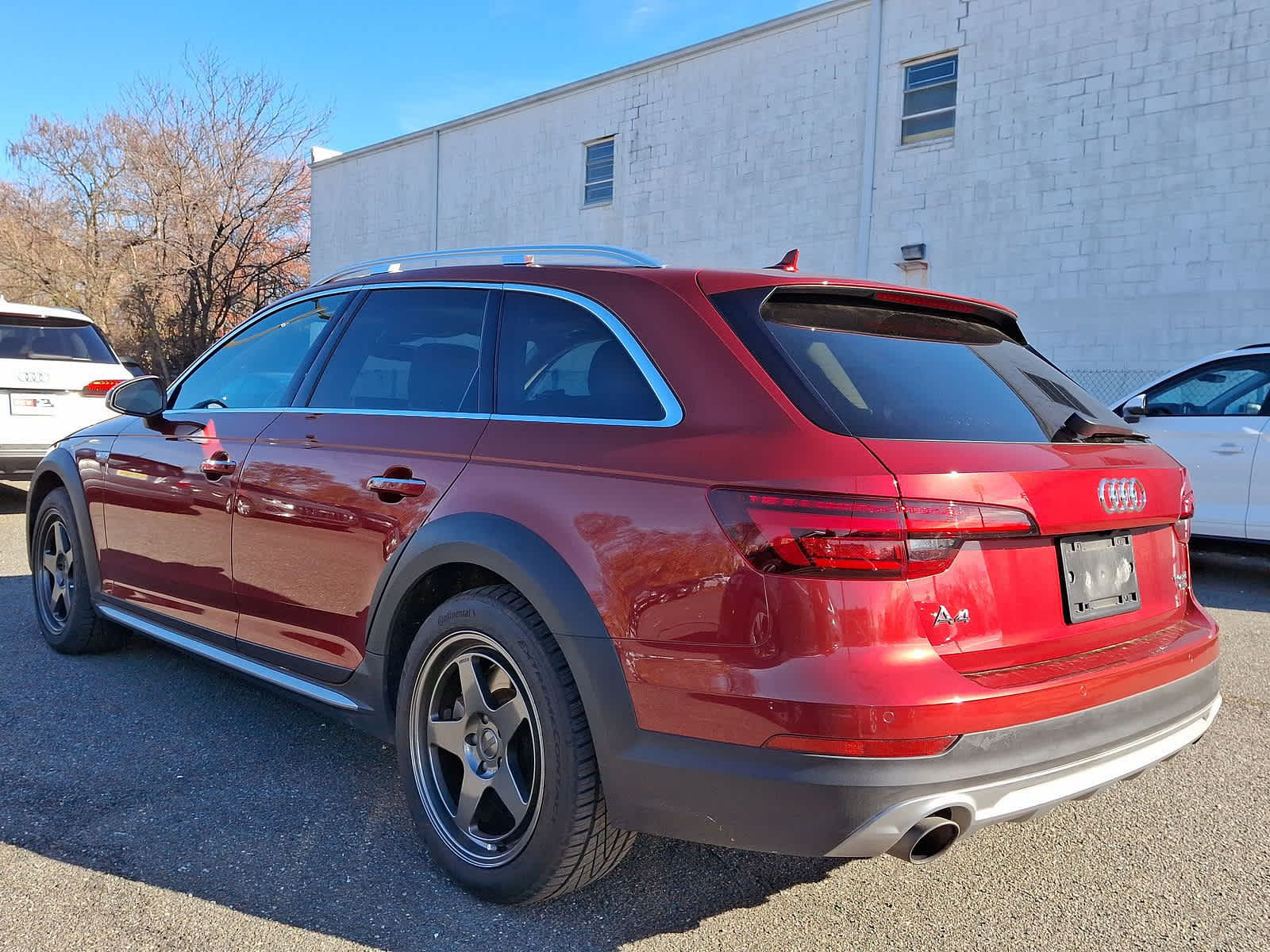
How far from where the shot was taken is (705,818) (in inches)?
86.0

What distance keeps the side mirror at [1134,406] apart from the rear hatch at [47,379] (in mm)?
8326

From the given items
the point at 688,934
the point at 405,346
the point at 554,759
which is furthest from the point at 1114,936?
the point at 405,346

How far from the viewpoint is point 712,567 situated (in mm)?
2137

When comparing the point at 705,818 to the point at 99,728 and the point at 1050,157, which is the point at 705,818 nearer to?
the point at 99,728

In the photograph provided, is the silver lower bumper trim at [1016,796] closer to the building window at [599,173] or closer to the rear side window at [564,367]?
the rear side window at [564,367]

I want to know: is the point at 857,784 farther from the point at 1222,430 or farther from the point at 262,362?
the point at 1222,430

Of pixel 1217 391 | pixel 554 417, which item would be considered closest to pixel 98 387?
pixel 554 417

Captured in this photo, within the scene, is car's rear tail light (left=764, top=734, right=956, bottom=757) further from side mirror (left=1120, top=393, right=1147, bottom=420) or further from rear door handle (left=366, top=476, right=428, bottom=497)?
side mirror (left=1120, top=393, right=1147, bottom=420)

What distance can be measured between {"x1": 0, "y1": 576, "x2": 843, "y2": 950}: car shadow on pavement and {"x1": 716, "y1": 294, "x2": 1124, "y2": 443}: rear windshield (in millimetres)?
1376

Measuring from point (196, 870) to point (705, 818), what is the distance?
1.54 metres

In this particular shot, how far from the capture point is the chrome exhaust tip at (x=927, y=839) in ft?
6.82

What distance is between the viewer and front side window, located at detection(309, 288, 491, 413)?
3.05 m

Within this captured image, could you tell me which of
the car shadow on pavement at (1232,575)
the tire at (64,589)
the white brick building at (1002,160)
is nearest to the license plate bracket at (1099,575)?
the tire at (64,589)

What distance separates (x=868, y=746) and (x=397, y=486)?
1.57 m
